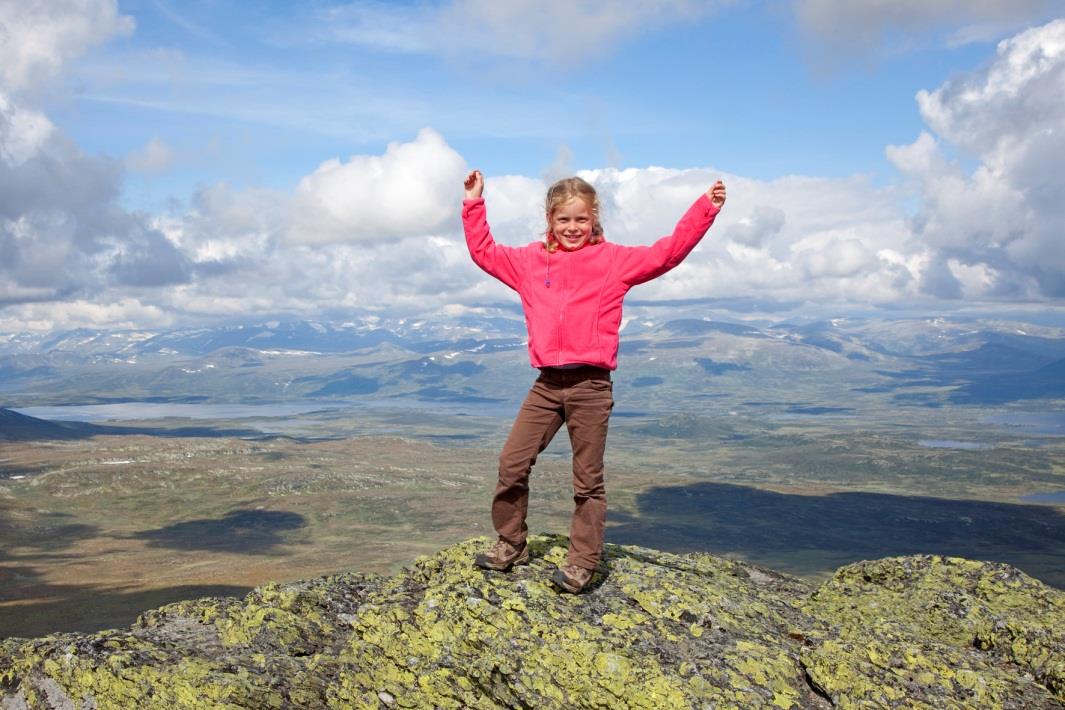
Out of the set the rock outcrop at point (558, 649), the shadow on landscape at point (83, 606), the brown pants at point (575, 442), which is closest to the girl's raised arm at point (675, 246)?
the brown pants at point (575, 442)

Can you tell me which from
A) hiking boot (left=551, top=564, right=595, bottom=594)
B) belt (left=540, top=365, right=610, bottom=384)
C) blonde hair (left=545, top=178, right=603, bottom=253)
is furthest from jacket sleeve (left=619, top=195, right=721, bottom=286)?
hiking boot (left=551, top=564, right=595, bottom=594)

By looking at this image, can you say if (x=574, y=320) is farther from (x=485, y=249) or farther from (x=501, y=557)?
(x=501, y=557)

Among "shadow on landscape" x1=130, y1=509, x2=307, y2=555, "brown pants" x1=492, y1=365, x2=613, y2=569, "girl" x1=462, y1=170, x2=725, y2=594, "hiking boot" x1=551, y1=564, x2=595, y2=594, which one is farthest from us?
"shadow on landscape" x1=130, y1=509, x2=307, y2=555

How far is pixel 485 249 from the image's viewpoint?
1266 cm

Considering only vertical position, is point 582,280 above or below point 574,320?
above

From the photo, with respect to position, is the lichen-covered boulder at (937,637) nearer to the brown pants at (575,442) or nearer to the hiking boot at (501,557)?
the brown pants at (575,442)

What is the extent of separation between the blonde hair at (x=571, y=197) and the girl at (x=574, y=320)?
16 mm

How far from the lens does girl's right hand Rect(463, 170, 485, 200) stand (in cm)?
1248

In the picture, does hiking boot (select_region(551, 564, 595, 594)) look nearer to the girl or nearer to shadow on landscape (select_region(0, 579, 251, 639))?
the girl

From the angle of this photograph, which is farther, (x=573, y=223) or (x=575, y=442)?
(x=573, y=223)

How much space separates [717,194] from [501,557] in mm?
6888

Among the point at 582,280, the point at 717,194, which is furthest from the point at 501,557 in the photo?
the point at 717,194

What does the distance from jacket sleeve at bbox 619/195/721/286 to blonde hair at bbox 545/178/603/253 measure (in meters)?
0.66

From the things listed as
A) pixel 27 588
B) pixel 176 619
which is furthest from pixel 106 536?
pixel 176 619
